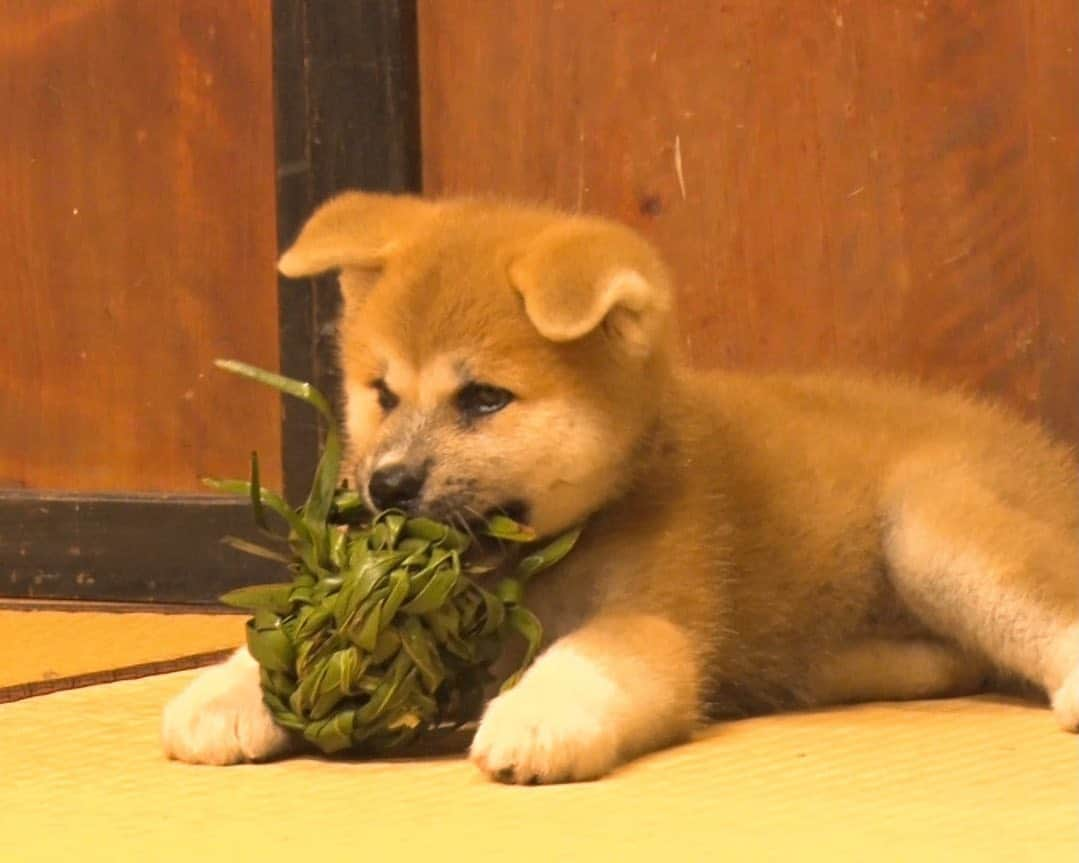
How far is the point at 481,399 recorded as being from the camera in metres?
2.83

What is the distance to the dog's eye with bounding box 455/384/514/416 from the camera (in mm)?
2824

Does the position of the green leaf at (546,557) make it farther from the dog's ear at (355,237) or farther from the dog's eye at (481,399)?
the dog's ear at (355,237)

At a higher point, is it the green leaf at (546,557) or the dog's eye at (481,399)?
the dog's eye at (481,399)

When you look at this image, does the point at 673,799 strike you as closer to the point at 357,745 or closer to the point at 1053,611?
the point at 357,745

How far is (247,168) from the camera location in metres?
4.38

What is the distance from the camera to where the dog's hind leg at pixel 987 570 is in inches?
116

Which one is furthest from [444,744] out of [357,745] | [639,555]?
[639,555]

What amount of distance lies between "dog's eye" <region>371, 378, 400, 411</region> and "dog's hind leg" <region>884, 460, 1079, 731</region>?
80cm

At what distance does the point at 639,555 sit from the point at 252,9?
6.31 feet

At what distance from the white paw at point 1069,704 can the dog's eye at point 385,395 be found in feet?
3.31

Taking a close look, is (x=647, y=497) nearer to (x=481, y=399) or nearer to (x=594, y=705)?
(x=481, y=399)

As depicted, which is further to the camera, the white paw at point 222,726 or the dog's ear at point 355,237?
the dog's ear at point 355,237

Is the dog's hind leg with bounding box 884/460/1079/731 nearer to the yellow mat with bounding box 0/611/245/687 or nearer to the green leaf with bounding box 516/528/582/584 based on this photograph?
the green leaf with bounding box 516/528/582/584

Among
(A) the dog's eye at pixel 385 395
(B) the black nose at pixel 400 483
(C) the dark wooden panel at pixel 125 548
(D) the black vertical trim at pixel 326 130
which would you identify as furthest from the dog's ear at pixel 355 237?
(C) the dark wooden panel at pixel 125 548
